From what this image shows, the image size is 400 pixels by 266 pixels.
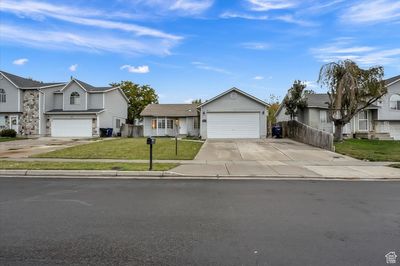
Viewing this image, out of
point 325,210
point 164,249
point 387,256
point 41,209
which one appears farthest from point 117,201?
point 387,256

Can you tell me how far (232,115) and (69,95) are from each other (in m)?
19.4

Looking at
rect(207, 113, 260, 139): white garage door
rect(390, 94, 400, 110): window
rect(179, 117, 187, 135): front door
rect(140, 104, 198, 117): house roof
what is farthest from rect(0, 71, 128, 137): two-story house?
rect(390, 94, 400, 110): window

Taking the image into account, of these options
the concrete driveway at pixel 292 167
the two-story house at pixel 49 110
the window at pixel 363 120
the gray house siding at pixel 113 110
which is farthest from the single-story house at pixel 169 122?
the concrete driveway at pixel 292 167

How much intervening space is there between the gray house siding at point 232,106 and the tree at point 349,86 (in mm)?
6888

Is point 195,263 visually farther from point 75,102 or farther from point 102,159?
point 75,102

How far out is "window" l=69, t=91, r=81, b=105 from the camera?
3809 centimetres

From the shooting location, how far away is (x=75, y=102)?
38094mm

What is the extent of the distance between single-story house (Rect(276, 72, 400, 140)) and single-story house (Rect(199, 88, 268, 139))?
6.35 meters

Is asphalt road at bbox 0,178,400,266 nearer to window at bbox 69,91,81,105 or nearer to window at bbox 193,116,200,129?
window at bbox 69,91,81,105

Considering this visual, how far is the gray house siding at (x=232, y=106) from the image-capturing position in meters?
32.8

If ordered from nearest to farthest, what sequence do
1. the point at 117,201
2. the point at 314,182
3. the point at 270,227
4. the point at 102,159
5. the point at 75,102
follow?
1. the point at 270,227
2. the point at 117,201
3. the point at 314,182
4. the point at 102,159
5. the point at 75,102

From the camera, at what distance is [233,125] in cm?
3259

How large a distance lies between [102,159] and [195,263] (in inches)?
543

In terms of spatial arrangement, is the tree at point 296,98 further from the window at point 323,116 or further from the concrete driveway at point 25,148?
the concrete driveway at point 25,148
